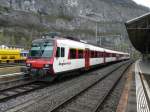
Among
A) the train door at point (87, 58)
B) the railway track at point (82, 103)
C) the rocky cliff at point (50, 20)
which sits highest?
the rocky cliff at point (50, 20)

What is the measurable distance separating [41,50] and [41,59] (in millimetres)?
674

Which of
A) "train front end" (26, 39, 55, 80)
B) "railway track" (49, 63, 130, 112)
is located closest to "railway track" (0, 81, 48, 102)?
"train front end" (26, 39, 55, 80)

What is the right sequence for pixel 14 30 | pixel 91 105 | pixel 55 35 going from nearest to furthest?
pixel 91 105 < pixel 55 35 < pixel 14 30

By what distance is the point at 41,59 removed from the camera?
601 inches

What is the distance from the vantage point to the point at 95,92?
43.5 feet

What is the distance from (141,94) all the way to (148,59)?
46.8 meters

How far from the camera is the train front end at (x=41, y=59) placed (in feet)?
48.4

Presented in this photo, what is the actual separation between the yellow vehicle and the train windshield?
733 inches

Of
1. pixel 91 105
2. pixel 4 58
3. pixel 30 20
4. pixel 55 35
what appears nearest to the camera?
pixel 91 105

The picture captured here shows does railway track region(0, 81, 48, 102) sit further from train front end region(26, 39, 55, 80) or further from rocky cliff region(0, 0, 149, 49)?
rocky cliff region(0, 0, 149, 49)

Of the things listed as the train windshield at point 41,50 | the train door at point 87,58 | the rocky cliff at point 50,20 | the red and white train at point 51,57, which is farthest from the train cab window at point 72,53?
the rocky cliff at point 50,20

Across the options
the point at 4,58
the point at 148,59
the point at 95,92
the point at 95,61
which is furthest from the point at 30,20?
the point at 95,92

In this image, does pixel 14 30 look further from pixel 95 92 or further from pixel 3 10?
pixel 95 92

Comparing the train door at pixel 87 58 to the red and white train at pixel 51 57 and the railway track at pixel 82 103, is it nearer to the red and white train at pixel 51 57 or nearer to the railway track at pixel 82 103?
the red and white train at pixel 51 57
